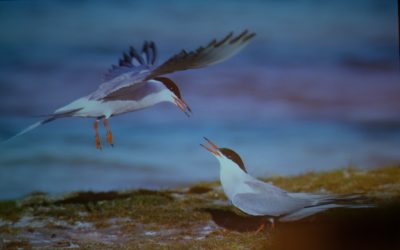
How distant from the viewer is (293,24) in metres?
3.00

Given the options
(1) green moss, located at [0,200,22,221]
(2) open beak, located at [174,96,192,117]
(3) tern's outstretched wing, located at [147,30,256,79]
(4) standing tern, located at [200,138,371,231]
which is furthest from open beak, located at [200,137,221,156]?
(1) green moss, located at [0,200,22,221]

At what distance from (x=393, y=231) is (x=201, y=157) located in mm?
1051

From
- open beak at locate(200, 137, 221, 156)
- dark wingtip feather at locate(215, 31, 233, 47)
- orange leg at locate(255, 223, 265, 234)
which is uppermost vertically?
dark wingtip feather at locate(215, 31, 233, 47)

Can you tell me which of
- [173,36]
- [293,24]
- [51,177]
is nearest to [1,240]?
[51,177]

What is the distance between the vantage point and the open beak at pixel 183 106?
9.60ft

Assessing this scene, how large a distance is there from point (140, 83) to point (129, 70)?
10cm

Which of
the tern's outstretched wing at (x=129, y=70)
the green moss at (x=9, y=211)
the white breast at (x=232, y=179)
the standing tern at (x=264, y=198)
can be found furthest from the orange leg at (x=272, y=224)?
the green moss at (x=9, y=211)

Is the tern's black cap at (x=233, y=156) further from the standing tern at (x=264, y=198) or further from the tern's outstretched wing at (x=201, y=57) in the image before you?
the tern's outstretched wing at (x=201, y=57)

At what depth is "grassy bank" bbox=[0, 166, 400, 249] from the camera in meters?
2.84

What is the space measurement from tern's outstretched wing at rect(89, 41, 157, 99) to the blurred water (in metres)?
0.05

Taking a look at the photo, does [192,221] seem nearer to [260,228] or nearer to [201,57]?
[260,228]

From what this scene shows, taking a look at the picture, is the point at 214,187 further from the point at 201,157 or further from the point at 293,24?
the point at 293,24

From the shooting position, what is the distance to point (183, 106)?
2945 millimetres

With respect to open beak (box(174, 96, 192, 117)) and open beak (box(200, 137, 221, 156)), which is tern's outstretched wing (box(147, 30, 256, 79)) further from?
open beak (box(200, 137, 221, 156))
